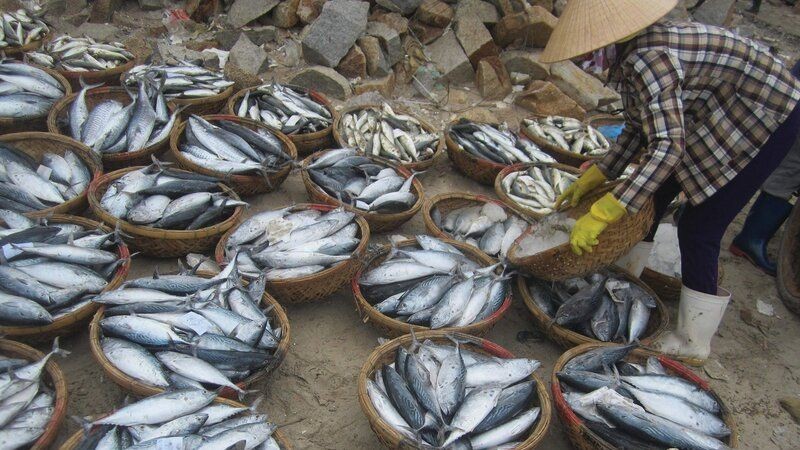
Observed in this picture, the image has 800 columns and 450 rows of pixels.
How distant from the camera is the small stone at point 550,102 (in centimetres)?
685

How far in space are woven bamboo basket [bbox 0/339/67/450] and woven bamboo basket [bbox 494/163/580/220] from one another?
123 inches

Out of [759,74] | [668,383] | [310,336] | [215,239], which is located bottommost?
[310,336]

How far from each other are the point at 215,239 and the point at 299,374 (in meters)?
1.15

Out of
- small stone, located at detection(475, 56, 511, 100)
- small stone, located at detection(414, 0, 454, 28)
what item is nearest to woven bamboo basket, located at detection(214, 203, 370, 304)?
small stone, located at detection(475, 56, 511, 100)

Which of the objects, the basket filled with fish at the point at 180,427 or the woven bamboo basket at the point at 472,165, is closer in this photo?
the basket filled with fish at the point at 180,427

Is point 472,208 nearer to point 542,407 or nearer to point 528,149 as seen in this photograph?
point 528,149

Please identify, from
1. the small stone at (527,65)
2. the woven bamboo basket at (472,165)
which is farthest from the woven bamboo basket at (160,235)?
the small stone at (527,65)

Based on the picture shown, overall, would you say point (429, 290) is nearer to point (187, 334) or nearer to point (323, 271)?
point (323, 271)

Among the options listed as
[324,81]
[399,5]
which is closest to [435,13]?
[399,5]

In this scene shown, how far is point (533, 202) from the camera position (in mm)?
4645

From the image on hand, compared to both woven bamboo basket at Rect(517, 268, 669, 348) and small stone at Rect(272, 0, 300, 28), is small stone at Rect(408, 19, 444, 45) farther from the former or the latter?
woven bamboo basket at Rect(517, 268, 669, 348)

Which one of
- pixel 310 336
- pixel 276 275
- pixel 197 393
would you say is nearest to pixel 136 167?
pixel 276 275

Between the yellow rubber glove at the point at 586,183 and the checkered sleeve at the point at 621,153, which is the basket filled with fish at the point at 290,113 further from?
the checkered sleeve at the point at 621,153

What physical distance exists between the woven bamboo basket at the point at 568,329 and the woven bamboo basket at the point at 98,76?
13.8ft
